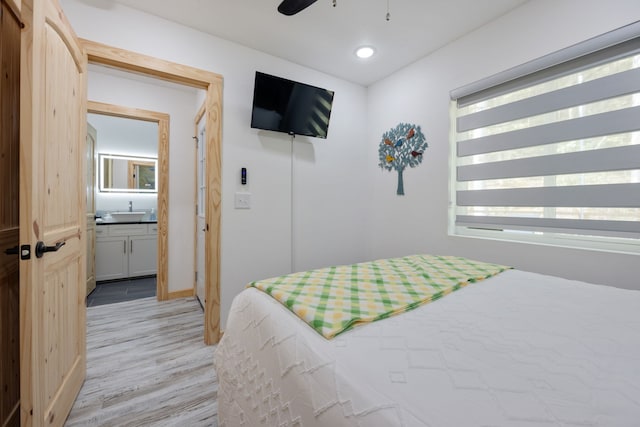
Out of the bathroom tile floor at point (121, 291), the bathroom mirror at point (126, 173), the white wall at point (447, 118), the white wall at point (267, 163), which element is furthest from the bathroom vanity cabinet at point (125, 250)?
the white wall at point (447, 118)

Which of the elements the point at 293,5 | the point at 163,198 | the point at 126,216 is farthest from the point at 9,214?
the point at 126,216

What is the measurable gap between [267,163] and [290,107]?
55cm

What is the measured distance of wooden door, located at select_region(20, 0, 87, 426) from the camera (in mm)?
1059

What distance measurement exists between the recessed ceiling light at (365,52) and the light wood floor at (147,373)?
2822 mm

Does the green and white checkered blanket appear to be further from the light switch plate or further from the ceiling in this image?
the ceiling

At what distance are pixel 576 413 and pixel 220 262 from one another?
220 cm

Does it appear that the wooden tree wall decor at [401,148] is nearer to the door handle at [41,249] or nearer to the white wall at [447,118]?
the white wall at [447,118]

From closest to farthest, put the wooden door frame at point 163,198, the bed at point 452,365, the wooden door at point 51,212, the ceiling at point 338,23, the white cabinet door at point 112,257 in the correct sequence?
the bed at point 452,365 < the wooden door at point 51,212 < the ceiling at point 338,23 < the wooden door frame at point 163,198 < the white cabinet door at point 112,257

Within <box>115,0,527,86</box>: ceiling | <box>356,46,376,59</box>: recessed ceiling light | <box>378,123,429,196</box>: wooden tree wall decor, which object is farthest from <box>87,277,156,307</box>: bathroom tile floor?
<box>356,46,376,59</box>: recessed ceiling light

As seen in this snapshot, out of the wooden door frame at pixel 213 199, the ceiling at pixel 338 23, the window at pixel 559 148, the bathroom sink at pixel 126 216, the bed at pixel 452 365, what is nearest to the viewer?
the bed at pixel 452 365

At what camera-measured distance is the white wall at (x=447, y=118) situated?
1609 mm

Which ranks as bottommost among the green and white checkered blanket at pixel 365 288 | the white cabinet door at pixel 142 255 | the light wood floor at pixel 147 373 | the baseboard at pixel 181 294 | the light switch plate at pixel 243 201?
the light wood floor at pixel 147 373

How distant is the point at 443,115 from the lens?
7.78ft

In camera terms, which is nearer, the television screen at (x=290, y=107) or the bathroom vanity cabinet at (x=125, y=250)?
the television screen at (x=290, y=107)
